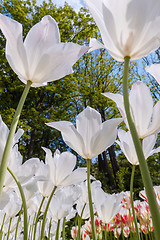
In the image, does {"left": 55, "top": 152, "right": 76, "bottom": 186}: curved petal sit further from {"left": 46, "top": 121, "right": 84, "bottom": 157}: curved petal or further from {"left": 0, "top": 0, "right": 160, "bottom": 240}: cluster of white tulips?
{"left": 46, "top": 121, "right": 84, "bottom": 157}: curved petal

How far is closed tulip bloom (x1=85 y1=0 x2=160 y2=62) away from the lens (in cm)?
27

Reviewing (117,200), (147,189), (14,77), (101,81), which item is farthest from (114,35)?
(101,81)

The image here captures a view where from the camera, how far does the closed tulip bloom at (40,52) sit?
0.33m

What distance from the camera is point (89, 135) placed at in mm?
448

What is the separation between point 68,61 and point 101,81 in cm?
937

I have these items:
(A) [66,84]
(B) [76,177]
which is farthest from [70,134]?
(A) [66,84]

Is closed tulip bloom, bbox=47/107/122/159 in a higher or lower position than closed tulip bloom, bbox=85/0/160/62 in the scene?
lower

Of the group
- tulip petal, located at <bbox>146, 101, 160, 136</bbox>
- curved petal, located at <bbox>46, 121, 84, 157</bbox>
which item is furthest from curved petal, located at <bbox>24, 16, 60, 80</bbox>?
tulip petal, located at <bbox>146, 101, 160, 136</bbox>

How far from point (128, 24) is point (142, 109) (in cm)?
17

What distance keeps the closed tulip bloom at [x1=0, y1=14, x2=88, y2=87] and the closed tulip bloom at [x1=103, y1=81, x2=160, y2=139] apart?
10cm

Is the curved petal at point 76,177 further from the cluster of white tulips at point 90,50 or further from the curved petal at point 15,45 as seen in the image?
the curved petal at point 15,45

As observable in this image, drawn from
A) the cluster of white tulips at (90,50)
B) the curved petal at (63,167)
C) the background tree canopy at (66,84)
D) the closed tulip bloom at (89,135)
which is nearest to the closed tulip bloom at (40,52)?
the cluster of white tulips at (90,50)

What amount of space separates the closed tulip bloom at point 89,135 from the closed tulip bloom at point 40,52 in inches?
4.4

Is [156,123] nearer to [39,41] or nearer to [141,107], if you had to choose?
[141,107]
